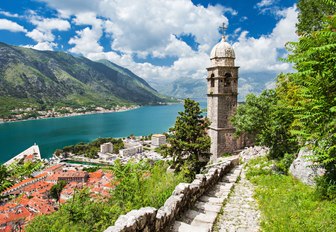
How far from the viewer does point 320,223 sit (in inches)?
194

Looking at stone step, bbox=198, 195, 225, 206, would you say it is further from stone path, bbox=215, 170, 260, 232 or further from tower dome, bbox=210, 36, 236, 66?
tower dome, bbox=210, 36, 236, 66

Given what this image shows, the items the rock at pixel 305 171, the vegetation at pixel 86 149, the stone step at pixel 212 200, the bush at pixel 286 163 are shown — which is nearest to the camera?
the stone step at pixel 212 200

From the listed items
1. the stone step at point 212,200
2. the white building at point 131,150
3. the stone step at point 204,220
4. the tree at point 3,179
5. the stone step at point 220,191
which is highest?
the tree at point 3,179

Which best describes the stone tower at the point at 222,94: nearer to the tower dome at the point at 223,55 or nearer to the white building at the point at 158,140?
the tower dome at the point at 223,55

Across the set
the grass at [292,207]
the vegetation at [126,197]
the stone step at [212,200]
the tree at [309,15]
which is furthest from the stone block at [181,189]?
the tree at [309,15]

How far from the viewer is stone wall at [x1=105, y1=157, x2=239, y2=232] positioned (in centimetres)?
378

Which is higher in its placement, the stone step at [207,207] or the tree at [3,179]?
the tree at [3,179]

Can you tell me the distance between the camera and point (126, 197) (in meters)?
6.65

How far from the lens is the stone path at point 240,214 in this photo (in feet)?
17.9

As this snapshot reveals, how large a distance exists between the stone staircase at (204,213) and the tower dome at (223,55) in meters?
16.8

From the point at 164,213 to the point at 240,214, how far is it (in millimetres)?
2668

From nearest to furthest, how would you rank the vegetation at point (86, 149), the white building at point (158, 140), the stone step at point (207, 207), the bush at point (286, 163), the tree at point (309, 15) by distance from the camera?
1. the stone step at point (207, 207)
2. the bush at point (286, 163)
3. the tree at point (309, 15)
4. the vegetation at point (86, 149)
5. the white building at point (158, 140)

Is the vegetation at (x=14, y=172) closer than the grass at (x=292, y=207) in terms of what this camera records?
No

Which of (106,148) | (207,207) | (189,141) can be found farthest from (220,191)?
(106,148)
